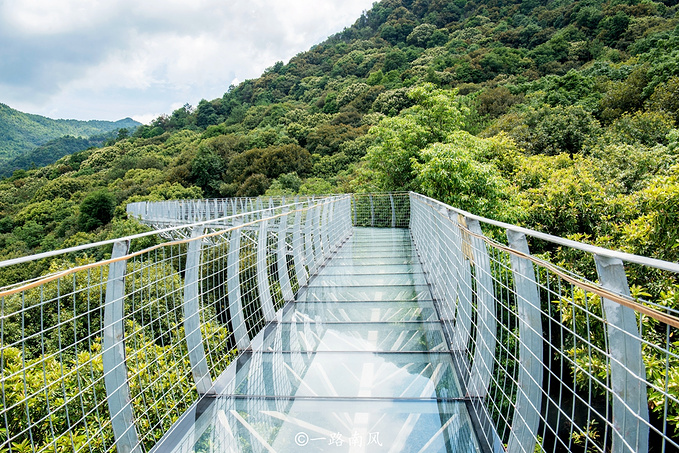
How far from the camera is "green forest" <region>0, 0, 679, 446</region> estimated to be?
936 centimetres

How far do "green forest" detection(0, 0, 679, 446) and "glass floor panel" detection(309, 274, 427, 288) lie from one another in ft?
8.06

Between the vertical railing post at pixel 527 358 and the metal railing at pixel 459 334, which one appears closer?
the metal railing at pixel 459 334

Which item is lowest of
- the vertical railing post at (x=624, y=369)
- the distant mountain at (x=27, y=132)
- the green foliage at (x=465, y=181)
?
the vertical railing post at (x=624, y=369)

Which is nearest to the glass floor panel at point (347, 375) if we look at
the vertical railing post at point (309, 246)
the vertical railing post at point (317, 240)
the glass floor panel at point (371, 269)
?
the vertical railing post at point (309, 246)

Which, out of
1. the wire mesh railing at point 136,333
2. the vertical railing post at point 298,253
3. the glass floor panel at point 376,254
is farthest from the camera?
the glass floor panel at point 376,254

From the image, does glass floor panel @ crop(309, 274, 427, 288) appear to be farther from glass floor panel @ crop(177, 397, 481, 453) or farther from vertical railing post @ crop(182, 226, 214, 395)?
glass floor panel @ crop(177, 397, 481, 453)

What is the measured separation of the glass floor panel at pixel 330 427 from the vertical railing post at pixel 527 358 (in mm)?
371

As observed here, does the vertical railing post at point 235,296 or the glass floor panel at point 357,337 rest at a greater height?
the vertical railing post at point 235,296

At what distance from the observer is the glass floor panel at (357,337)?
3.23 meters

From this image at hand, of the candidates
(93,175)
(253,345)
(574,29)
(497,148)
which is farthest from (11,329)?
(574,29)

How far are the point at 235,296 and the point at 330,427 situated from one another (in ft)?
4.66

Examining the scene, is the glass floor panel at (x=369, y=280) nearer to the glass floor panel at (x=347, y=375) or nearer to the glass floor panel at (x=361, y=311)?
the glass floor panel at (x=361, y=311)

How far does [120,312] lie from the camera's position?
1954 millimetres

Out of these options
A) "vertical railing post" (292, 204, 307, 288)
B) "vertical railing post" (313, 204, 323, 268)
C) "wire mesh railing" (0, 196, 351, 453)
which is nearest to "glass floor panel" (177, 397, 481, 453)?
"wire mesh railing" (0, 196, 351, 453)
